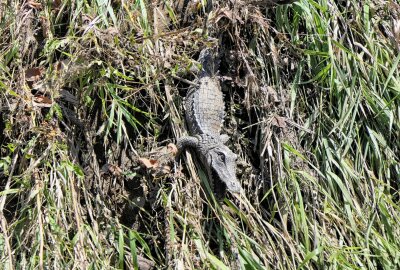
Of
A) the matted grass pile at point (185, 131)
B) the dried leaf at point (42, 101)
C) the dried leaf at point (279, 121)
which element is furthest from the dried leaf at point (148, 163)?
the dried leaf at point (279, 121)

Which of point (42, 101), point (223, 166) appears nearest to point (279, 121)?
point (223, 166)

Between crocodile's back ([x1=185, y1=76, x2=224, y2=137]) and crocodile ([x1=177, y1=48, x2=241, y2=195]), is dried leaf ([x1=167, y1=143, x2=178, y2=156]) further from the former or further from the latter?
crocodile's back ([x1=185, y1=76, x2=224, y2=137])

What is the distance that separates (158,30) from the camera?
172 inches

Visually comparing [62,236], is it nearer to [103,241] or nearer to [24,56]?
[103,241]

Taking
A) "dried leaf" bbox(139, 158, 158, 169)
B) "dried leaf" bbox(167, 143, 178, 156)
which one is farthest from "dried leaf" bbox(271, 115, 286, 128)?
"dried leaf" bbox(139, 158, 158, 169)

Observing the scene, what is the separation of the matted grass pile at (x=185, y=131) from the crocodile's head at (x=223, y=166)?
7 cm

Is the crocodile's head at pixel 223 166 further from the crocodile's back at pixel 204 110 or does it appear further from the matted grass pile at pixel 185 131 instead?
the crocodile's back at pixel 204 110

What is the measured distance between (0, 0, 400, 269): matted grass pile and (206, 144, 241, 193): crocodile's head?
7cm

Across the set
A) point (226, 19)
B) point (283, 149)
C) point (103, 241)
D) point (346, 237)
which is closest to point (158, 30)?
point (226, 19)

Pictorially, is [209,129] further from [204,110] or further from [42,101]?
[42,101]

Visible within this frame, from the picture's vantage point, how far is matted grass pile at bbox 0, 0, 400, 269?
3.74 meters

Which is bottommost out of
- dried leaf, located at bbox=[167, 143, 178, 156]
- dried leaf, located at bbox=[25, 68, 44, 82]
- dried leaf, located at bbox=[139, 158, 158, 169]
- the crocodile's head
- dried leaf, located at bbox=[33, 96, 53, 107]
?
the crocodile's head

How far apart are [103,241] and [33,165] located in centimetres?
54

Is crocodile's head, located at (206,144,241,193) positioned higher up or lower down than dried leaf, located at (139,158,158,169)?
lower down
